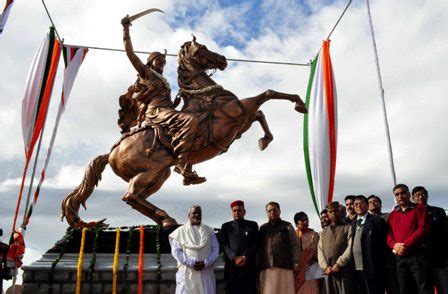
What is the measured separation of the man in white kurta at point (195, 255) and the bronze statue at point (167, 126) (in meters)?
0.90

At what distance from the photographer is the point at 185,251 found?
5918mm

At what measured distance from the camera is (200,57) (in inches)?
312

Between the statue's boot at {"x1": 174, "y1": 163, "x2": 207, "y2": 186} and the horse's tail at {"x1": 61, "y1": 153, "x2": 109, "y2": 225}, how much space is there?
46.4 inches

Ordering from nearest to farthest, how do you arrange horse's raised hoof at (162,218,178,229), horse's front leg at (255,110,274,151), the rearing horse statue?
horse's raised hoof at (162,218,178,229) < the rearing horse statue < horse's front leg at (255,110,274,151)

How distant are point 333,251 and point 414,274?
3.69 ft

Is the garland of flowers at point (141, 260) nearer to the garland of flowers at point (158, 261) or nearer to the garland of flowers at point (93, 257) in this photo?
the garland of flowers at point (158, 261)

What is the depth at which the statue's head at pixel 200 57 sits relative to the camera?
26.0 ft

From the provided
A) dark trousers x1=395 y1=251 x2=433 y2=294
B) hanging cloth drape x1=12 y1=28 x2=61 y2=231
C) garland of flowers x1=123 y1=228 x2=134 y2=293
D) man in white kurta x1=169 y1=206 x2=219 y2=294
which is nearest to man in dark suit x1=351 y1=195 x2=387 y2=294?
dark trousers x1=395 y1=251 x2=433 y2=294

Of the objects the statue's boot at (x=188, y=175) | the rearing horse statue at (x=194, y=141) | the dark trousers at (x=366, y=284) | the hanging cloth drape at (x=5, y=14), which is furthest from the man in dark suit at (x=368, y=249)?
the hanging cloth drape at (x=5, y=14)

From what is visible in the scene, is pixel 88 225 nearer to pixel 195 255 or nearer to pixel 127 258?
pixel 127 258

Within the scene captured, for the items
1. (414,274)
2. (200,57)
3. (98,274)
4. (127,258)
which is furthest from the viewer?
(200,57)

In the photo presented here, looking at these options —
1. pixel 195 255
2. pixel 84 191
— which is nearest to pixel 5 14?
pixel 84 191

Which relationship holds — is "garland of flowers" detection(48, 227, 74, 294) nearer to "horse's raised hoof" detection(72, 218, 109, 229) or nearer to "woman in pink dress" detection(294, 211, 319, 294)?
"horse's raised hoof" detection(72, 218, 109, 229)

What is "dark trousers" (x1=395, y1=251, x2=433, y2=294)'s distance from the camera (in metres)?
5.04
